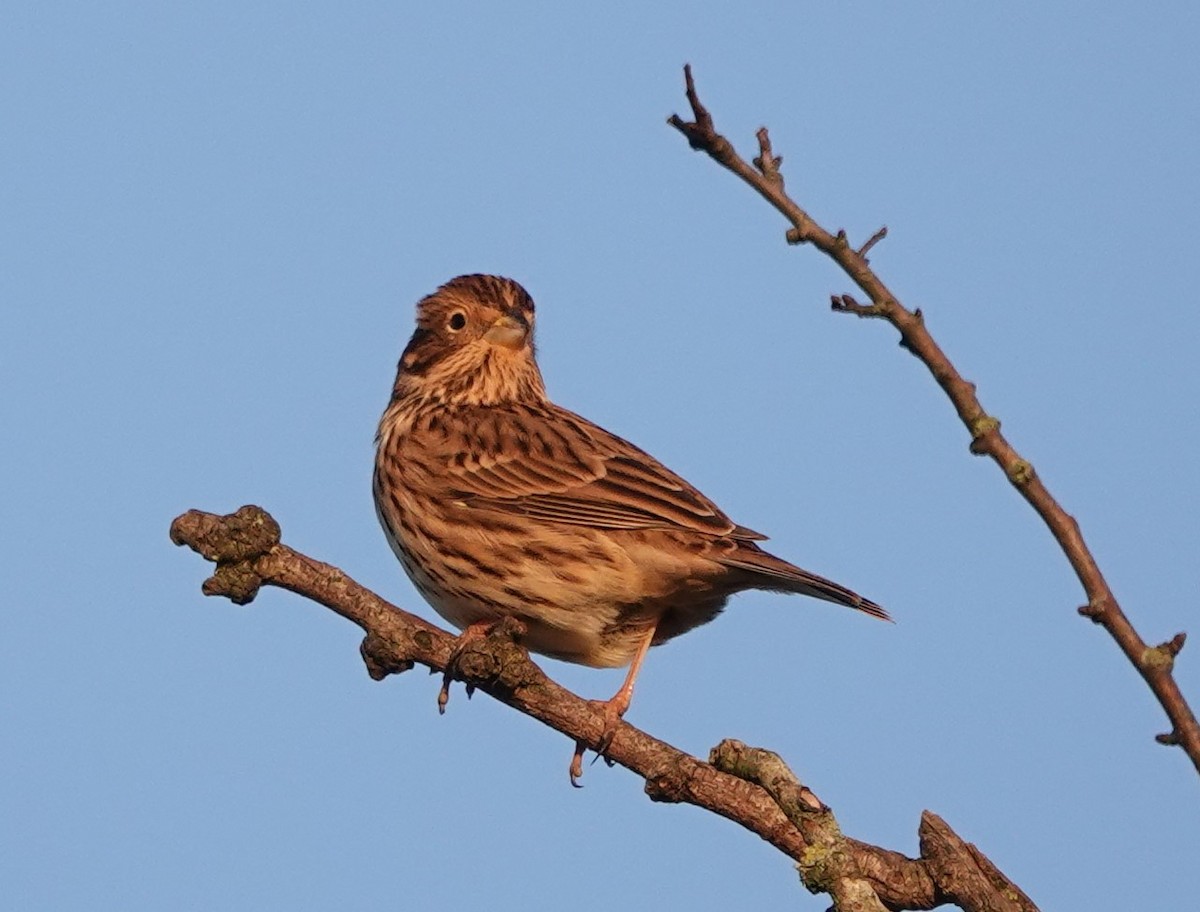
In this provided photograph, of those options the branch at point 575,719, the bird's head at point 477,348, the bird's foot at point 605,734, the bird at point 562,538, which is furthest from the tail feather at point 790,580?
the bird's head at point 477,348

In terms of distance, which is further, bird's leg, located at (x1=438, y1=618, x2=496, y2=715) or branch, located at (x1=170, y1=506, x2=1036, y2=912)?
bird's leg, located at (x1=438, y1=618, x2=496, y2=715)

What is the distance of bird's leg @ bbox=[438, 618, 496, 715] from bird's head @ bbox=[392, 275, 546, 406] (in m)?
2.20

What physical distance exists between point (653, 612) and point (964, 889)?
384cm

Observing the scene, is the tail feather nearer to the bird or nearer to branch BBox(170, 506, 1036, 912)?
the bird

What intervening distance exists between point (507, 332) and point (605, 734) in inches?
199

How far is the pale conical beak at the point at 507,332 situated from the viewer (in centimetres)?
1023

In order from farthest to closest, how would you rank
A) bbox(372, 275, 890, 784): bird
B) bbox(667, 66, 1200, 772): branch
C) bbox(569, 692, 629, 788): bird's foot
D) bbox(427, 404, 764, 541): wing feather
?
bbox(427, 404, 764, 541): wing feather < bbox(372, 275, 890, 784): bird < bbox(569, 692, 629, 788): bird's foot < bbox(667, 66, 1200, 772): branch

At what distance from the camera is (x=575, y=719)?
5605 mm

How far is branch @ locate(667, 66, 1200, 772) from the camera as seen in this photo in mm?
3305

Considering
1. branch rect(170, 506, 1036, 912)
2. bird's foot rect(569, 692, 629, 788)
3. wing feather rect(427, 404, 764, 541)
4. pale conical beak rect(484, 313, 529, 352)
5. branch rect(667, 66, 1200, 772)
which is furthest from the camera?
pale conical beak rect(484, 313, 529, 352)

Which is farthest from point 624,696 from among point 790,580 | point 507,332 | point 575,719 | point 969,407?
point 969,407

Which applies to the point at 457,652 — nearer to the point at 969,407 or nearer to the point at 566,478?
the point at 969,407

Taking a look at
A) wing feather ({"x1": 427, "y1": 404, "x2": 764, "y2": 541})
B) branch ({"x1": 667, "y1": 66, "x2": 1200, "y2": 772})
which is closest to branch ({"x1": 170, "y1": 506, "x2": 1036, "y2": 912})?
branch ({"x1": 667, "y1": 66, "x2": 1200, "y2": 772})

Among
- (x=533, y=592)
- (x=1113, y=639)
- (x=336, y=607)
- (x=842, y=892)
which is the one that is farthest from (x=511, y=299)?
(x=1113, y=639)
